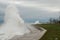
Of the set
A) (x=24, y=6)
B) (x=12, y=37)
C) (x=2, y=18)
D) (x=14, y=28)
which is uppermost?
(x=24, y=6)

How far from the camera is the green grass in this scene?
107 inches

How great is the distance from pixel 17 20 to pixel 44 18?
581mm

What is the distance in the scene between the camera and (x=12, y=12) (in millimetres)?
3010

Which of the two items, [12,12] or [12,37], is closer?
[12,37]

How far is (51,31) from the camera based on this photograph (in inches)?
109

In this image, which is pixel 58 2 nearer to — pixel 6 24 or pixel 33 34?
pixel 33 34

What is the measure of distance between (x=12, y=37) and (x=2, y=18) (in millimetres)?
443

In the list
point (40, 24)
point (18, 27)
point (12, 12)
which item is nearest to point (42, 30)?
point (40, 24)

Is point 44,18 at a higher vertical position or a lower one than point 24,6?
lower

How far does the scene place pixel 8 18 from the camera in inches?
115

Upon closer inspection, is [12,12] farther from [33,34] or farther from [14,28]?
[33,34]

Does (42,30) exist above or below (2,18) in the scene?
below

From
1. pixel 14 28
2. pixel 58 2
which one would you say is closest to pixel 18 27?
pixel 14 28

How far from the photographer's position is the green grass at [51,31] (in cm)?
271
